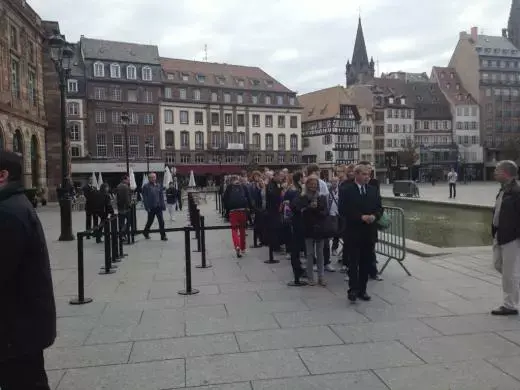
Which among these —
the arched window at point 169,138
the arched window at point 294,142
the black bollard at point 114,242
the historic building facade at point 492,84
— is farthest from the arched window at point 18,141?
the historic building facade at point 492,84

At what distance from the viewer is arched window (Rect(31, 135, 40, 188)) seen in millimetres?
36328

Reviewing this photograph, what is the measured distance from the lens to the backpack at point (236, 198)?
10.8 m

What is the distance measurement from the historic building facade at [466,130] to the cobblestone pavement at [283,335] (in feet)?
288

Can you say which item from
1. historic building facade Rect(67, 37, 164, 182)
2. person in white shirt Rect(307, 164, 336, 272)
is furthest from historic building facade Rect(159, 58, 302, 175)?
person in white shirt Rect(307, 164, 336, 272)

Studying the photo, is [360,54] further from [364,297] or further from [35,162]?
[364,297]

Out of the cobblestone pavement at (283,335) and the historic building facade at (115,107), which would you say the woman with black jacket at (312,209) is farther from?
the historic building facade at (115,107)

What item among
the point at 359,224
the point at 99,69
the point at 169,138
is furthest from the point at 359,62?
the point at 359,224

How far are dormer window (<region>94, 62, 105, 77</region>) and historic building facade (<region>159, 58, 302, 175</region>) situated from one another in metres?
8.62

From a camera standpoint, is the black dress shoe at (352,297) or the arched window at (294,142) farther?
the arched window at (294,142)

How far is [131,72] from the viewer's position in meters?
69.6

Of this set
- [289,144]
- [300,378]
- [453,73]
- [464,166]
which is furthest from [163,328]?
[453,73]

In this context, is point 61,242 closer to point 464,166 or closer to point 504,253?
point 504,253

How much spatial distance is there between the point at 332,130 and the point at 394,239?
7395 centimetres

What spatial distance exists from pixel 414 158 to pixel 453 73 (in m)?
23.4
